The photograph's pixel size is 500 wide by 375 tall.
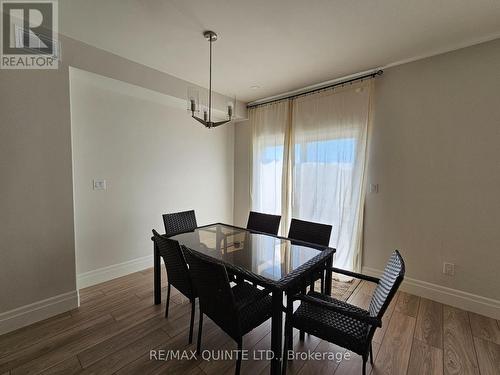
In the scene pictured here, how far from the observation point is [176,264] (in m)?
1.88

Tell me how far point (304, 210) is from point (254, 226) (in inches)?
36.5

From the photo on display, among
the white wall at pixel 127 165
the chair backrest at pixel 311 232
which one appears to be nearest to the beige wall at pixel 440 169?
the chair backrest at pixel 311 232

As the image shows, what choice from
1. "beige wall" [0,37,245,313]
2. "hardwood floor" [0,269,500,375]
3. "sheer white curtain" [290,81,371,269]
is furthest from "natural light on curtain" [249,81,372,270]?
"beige wall" [0,37,245,313]

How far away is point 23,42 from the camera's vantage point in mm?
1944

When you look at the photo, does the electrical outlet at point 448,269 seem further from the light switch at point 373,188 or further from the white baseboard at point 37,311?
the white baseboard at point 37,311

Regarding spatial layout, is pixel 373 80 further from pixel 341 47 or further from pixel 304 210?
pixel 304 210

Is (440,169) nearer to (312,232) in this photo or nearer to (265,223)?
(312,232)

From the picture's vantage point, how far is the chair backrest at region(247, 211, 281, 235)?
8.80ft

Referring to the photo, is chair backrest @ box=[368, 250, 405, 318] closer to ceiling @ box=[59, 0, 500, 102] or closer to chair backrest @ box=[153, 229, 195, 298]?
chair backrest @ box=[153, 229, 195, 298]

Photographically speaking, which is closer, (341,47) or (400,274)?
(400,274)

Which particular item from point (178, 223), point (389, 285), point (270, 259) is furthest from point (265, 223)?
point (389, 285)

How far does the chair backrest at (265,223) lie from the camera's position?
2684mm

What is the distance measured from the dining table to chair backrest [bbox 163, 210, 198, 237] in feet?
0.56

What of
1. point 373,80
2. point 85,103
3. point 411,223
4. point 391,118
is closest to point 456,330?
point 411,223
